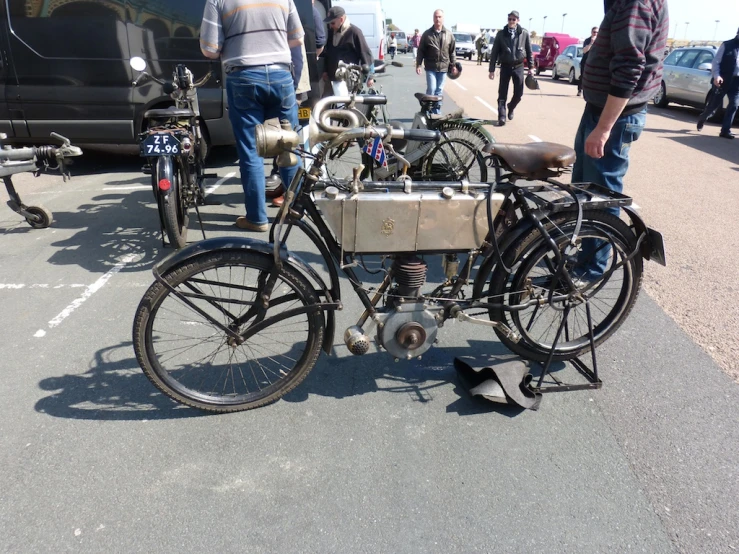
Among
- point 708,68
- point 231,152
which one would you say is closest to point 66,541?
point 231,152

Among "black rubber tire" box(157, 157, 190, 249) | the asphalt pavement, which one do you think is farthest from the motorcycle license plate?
the asphalt pavement

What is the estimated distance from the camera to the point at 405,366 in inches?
117

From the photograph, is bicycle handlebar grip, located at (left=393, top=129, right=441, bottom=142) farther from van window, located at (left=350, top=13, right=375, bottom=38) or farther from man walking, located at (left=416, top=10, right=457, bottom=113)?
van window, located at (left=350, top=13, right=375, bottom=38)

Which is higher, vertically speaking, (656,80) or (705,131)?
(656,80)

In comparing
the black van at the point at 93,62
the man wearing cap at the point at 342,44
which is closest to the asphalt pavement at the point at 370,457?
the black van at the point at 93,62

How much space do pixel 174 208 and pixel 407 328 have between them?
2375 mm

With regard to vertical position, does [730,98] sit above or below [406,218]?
below

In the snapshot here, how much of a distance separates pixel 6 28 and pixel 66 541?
6319 millimetres

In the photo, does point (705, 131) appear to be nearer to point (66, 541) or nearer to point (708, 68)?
point (708, 68)

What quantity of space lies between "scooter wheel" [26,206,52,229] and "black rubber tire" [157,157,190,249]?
1450 millimetres

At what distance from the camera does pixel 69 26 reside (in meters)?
6.07

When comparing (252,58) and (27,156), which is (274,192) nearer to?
(252,58)

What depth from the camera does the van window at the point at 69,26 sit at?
6.03 m

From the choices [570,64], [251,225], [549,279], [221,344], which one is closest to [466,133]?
[251,225]
